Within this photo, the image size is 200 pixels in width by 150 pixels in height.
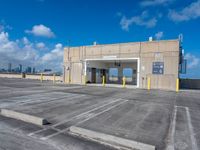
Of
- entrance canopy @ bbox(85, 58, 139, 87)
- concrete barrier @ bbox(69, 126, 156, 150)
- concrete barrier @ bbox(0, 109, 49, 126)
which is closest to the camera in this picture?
concrete barrier @ bbox(69, 126, 156, 150)

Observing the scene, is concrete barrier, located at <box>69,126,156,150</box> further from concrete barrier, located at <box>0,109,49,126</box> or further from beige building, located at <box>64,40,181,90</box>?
beige building, located at <box>64,40,181,90</box>

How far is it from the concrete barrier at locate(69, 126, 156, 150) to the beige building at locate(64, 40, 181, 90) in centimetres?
1758

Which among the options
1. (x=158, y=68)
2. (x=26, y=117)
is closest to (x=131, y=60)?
(x=158, y=68)

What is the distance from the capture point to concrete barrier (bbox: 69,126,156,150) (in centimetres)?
420

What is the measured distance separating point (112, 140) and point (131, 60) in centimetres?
2137

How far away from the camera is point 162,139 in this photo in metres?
4.94

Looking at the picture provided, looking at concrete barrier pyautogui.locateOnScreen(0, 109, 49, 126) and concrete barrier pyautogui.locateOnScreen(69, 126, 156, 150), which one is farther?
concrete barrier pyautogui.locateOnScreen(0, 109, 49, 126)

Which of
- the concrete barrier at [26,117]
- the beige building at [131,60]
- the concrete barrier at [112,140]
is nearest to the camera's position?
the concrete barrier at [112,140]

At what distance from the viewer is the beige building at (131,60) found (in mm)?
20469

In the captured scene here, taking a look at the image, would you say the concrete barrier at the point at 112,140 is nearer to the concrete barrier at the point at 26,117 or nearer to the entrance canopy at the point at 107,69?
the concrete barrier at the point at 26,117

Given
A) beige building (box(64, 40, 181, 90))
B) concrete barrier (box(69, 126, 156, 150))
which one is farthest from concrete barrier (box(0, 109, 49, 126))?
beige building (box(64, 40, 181, 90))

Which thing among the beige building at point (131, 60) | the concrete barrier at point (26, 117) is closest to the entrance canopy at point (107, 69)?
the beige building at point (131, 60)

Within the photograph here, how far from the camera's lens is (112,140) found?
4551 mm

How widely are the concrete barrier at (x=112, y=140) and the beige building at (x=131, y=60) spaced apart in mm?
17578
